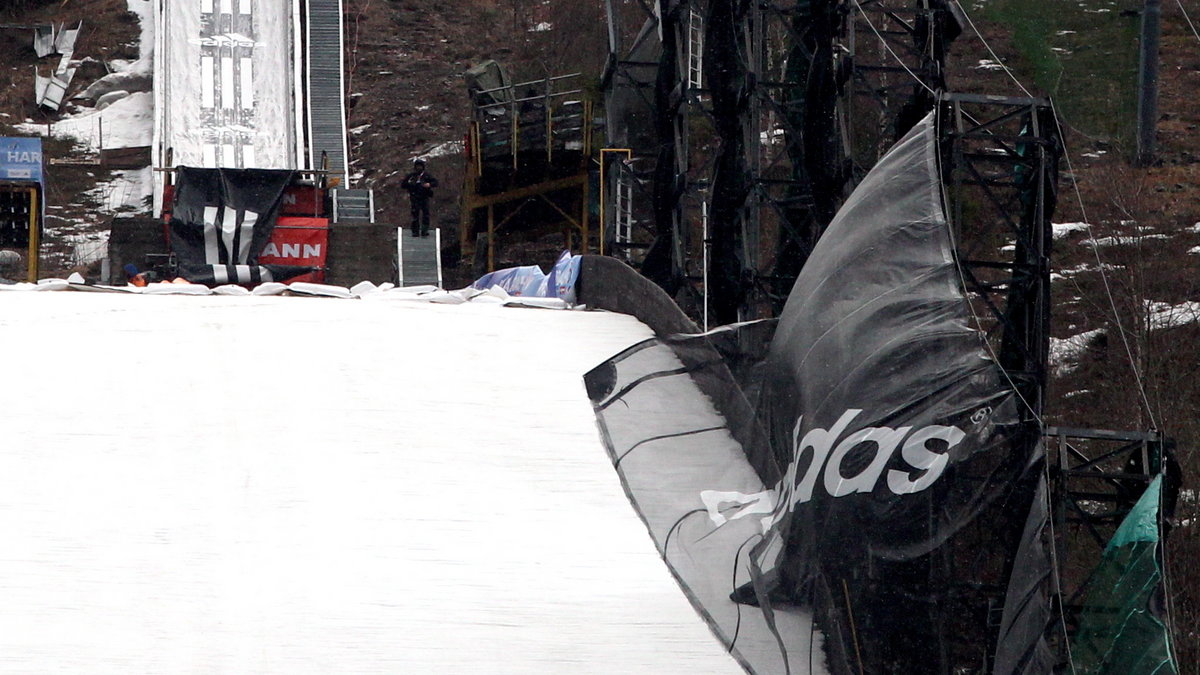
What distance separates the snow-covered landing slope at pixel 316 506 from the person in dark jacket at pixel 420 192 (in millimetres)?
8681

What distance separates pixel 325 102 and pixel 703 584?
18709mm

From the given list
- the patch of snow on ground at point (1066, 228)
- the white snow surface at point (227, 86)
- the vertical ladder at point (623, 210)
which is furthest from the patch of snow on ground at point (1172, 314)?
the white snow surface at point (227, 86)

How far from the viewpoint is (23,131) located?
27922 millimetres

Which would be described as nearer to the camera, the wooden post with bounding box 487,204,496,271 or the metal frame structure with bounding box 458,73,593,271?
the metal frame structure with bounding box 458,73,593,271

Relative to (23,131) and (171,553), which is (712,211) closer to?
(171,553)

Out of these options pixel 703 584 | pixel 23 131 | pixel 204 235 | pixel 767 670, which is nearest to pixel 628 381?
pixel 703 584

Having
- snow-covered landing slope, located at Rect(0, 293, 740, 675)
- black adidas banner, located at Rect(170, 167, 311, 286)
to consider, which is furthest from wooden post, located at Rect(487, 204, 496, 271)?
snow-covered landing slope, located at Rect(0, 293, 740, 675)

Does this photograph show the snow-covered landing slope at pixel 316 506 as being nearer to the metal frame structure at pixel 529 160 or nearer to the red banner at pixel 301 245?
the red banner at pixel 301 245

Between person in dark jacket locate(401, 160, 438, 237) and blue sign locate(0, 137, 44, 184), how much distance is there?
471 cm

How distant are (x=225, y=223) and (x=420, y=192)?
2.65m

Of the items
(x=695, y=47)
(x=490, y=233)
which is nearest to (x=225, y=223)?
(x=490, y=233)

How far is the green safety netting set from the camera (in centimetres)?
794

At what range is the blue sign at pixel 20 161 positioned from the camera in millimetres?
17938

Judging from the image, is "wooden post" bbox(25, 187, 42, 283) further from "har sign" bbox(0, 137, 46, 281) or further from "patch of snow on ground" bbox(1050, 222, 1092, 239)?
"patch of snow on ground" bbox(1050, 222, 1092, 239)
